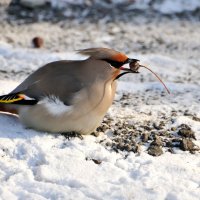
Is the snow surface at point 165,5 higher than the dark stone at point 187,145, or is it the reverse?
the snow surface at point 165,5

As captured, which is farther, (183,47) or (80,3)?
(80,3)

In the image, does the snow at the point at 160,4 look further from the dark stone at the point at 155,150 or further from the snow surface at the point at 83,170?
the dark stone at the point at 155,150

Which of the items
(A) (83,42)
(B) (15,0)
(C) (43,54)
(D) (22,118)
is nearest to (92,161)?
(D) (22,118)

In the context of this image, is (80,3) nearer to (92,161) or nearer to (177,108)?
(177,108)

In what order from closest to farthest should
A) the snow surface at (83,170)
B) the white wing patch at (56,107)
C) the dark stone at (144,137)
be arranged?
1. the snow surface at (83,170)
2. the white wing patch at (56,107)
3. the dark stone at (144,137)

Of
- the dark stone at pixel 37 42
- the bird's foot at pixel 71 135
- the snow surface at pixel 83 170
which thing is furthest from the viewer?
the dark stone at pixel 37 42

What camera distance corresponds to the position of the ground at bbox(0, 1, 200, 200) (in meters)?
3.38

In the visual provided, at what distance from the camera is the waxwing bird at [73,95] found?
12.5ft

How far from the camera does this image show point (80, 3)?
25.6 ft

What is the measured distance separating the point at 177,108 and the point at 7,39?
2.75m

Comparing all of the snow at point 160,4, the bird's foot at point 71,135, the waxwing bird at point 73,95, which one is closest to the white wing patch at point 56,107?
the waxwing bird at point 73,95

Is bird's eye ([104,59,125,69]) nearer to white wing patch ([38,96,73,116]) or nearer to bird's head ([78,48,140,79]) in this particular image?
bird's head ([78,48,140,79])

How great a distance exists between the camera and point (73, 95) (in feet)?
12.5

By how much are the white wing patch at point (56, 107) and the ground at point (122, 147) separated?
20cm
